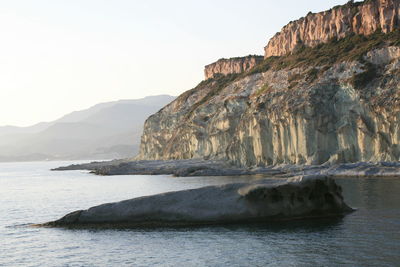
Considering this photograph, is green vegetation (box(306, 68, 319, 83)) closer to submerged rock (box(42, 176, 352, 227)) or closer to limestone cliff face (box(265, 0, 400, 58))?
limestone cliff face (box(265, 0, 400, 58))

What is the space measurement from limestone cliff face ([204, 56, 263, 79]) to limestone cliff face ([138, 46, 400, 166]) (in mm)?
32037

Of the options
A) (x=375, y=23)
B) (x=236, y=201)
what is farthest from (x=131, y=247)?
(x=375, y=23)

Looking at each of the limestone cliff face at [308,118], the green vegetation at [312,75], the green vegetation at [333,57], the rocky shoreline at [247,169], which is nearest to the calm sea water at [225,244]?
the rocky shoreline at [247,169]

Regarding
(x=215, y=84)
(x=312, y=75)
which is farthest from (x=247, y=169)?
(x=215, y=84)

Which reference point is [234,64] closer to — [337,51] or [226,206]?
[337,51]

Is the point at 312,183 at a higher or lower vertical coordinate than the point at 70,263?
higher

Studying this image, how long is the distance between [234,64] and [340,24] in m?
62.7

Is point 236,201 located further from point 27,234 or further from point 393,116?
point 393,116

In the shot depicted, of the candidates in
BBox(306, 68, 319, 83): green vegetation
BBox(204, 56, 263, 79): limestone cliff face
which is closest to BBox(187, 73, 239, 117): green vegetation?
BBox(204, 56, 263, 79): limestone cliff face

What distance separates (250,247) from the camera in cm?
3381

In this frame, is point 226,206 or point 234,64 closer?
point 226,206

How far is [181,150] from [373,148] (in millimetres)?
75037

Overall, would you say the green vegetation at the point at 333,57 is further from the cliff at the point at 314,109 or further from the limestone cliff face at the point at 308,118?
the limestone cliff face at the point at 308,118

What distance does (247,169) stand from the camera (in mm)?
110562
